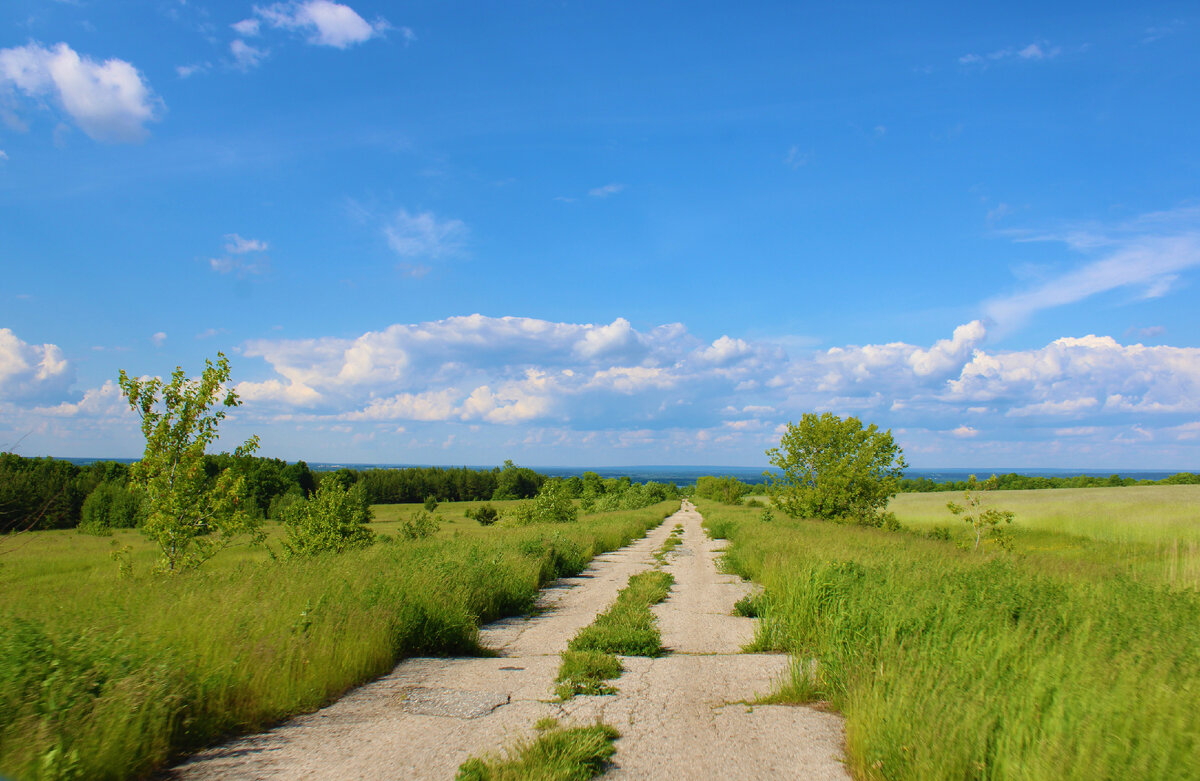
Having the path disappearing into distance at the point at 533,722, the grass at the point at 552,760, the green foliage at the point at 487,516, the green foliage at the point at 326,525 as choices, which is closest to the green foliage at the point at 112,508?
the green foliage at the point at 487,516

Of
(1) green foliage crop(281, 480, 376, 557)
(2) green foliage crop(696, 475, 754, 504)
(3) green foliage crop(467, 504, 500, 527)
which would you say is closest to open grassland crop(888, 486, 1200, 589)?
(1) green foliage crop(281, 480, 376, 557)

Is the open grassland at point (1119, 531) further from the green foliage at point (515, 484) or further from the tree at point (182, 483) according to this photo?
the green foliage at point (515, 484)

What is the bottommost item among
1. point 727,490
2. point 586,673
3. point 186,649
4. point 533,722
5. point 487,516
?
point 487,516

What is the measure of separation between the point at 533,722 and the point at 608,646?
324cm

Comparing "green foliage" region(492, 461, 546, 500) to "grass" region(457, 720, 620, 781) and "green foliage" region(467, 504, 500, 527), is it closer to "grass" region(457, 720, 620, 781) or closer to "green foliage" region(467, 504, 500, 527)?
"green foliage" region(467, 504, 500, 527)

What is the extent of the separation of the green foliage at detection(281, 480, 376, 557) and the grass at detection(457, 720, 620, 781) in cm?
1633

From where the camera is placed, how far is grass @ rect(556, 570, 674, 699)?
616 cm

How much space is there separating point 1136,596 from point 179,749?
32.0 ft

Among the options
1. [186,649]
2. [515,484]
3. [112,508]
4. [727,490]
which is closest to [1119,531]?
[186,649]

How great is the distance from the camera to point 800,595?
8602 millimetres

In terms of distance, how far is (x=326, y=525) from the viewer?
19.3m

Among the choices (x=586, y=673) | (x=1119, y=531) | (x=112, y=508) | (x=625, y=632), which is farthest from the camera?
(x=112, y=508)

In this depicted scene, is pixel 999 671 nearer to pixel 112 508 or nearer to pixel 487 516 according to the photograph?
pixel 487 516

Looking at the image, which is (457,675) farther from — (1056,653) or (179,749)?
(1056,653)
